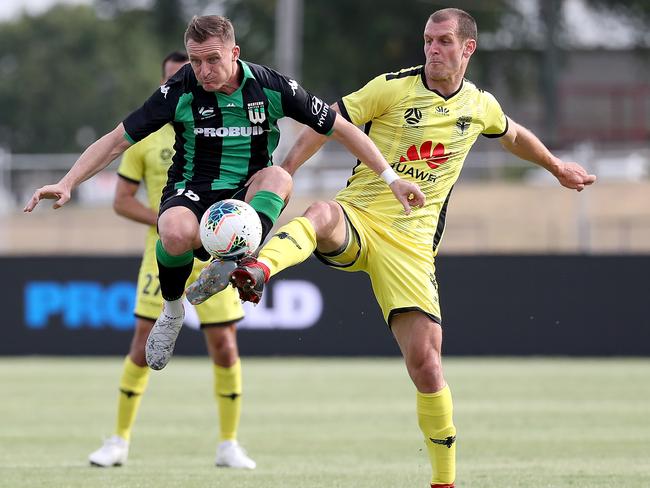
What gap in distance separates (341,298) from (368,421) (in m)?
5.62

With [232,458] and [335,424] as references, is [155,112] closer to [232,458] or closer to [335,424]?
[232,458]

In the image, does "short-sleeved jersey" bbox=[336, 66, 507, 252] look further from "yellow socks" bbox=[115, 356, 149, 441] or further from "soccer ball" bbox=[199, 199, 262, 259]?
"yellow socks" bbox=[115, 356, 149, 441]

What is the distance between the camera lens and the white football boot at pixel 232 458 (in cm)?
863

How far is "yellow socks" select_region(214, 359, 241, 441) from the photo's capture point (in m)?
8.91

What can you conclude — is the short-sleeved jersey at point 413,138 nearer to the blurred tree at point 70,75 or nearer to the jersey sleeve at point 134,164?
the jersey sleeve at point 134,164

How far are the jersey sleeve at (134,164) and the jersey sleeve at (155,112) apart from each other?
87.8 inches

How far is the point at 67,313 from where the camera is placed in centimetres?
1709

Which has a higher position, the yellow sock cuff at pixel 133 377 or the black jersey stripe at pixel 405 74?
the black jersey stripe at pixel 405 74

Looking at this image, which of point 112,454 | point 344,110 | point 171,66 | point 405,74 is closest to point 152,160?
point 171,66

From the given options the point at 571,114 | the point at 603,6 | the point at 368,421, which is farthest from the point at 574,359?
the point at 603,6

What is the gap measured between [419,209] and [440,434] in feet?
3.97

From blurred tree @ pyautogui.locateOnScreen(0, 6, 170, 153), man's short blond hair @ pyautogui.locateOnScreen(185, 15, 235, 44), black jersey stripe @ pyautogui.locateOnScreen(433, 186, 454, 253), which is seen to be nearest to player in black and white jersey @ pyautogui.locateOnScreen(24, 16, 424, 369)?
man's short blond hair @ pyautogui.locateOnScreen(185, 15, 235, 44)

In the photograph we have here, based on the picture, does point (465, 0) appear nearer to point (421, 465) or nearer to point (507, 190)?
point (507, 190)

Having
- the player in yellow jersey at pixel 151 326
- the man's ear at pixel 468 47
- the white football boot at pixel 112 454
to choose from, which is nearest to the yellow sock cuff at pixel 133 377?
the player in yellow jersey at pixel 151 326
